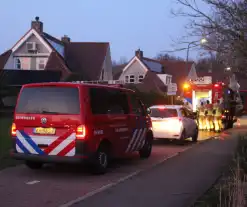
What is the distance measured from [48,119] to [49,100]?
1.48 feet

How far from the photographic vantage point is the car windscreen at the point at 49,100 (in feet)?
31.1

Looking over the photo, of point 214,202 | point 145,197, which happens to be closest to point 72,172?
point 145,197

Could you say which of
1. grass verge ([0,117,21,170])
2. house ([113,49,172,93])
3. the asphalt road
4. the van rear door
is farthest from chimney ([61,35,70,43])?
the van rear door

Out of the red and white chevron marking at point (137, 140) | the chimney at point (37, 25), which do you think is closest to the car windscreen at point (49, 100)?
the red and white chevron marking at point (137, 140)

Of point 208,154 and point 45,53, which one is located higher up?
point 45,53

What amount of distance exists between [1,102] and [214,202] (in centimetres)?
2607

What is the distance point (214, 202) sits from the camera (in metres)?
6.12

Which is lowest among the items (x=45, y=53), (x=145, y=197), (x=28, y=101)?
(x=145, y=197)

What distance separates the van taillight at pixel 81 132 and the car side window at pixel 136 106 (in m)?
2.70

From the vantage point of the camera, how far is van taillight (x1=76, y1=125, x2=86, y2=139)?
30.4 feet

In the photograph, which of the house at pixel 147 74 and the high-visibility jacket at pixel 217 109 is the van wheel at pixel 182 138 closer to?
the high-visibility jacket at pixel 217 109

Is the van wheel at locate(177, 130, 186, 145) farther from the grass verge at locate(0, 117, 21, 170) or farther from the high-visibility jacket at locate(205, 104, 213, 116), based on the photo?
the high-visibility jacket at locate(205, 104, 213, 116)

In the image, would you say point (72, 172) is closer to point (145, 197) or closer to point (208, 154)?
point (145, 197)

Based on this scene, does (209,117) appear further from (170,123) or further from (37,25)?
(37,25)
